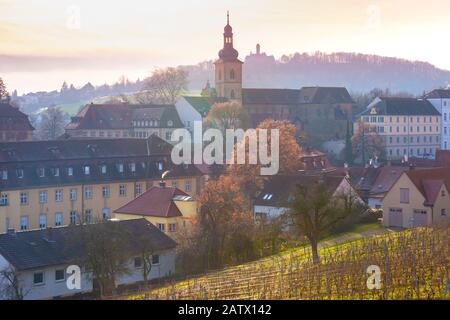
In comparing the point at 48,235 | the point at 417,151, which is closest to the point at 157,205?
the point at 48,235

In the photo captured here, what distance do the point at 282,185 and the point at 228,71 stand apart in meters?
42.2

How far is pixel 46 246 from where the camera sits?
28.7m

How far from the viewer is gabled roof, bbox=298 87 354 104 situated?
91562mm

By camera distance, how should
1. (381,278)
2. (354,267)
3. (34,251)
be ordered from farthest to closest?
(34,251) → (354,267) → (381,278)

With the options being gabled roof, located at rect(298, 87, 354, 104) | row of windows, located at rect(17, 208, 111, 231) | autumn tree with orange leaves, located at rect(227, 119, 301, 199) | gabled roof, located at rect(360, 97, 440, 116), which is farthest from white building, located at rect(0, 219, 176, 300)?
gabled roof, located at rect(298, 87, 354, 104)

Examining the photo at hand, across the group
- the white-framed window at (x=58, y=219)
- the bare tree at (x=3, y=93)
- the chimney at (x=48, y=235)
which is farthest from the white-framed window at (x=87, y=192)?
the bare tree at (x=3, y=93)

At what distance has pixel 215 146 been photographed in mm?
58875

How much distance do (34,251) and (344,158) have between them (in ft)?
152

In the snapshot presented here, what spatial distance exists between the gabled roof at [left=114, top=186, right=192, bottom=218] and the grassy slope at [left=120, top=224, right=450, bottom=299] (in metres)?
10.2

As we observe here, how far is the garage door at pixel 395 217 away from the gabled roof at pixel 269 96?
50.1 meters
